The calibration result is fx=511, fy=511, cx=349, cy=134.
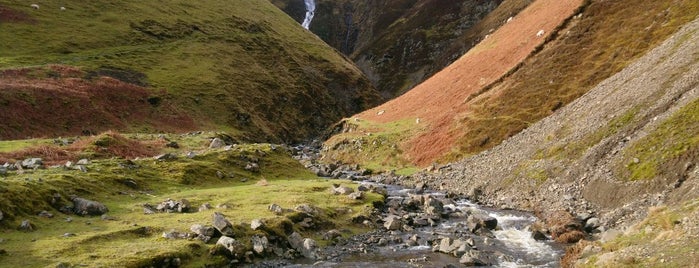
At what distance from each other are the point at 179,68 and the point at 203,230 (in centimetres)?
8715

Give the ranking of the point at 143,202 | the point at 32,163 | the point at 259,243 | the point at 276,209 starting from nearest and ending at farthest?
1. the point at 259,243
2. the point at 276,209
3. the point at 143,202
4. the point at 32,163

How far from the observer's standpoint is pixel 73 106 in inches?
3091

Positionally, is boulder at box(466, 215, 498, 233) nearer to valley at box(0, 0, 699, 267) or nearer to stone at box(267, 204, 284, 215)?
valley at box(0, 0, 699, 267)

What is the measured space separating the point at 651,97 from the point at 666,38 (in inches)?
842

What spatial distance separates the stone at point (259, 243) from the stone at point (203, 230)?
247 centimetres

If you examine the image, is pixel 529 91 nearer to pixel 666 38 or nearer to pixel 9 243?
pixel 666 38

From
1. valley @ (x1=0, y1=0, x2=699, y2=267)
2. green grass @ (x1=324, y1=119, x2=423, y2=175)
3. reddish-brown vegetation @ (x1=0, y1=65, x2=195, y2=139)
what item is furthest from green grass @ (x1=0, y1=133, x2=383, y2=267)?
reddish-brown vegetation @ (x1=0, y1=65, x2=195, y2=139)

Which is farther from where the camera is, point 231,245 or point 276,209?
point 276,209

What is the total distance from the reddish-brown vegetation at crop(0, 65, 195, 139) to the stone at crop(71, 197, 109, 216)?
38.4 metres

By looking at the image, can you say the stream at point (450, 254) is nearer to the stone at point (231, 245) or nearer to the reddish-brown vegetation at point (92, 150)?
the stone at point (231, 245)

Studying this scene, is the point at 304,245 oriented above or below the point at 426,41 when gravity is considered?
below

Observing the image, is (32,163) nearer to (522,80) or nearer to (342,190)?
(342,190)

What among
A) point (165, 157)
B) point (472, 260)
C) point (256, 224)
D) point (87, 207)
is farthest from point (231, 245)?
point (165, 157)

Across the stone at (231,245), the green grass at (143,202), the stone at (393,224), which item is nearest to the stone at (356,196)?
the green grass at (143,202)
